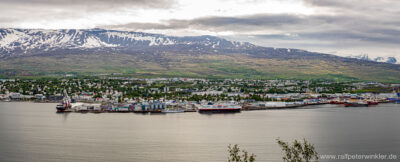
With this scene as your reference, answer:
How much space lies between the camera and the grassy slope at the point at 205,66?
129 m

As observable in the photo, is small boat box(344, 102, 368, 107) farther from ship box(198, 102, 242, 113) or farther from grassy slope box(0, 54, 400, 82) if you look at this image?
grassy slope box(0, 54, 400, 82)

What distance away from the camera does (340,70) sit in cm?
14662

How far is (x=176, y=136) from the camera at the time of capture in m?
32.9

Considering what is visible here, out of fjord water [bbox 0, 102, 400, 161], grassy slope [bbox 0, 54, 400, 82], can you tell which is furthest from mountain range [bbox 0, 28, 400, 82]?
fjord water [bbox 0, 102, 400, 161]

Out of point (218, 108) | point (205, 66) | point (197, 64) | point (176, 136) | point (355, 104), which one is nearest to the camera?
point (176, 136)

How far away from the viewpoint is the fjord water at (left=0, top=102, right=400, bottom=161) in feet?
87.4

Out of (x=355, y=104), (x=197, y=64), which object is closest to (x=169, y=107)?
(x=355, y=104)

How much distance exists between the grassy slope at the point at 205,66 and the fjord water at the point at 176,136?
77.2 m

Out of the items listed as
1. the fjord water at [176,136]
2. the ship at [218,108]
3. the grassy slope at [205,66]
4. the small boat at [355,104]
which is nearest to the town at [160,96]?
the ship at [218,108]

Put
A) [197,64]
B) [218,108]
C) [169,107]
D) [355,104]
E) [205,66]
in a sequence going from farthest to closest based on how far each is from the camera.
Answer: [197,64] < [205,66] < [355,104] < [169,107] < [218,108]

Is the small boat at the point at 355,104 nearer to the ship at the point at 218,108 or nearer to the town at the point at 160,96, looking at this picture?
the town at the point at 160,96

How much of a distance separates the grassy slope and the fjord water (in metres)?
77.2

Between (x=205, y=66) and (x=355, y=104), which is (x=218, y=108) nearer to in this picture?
(x=355, y=104)

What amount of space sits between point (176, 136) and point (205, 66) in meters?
113
